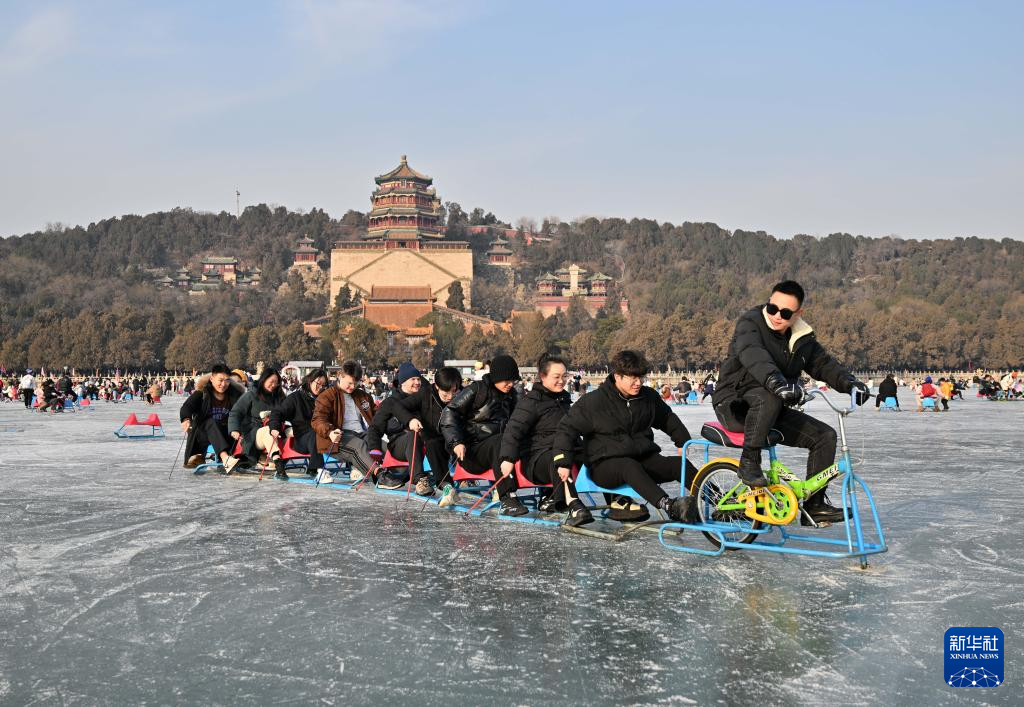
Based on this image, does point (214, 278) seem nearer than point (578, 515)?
No

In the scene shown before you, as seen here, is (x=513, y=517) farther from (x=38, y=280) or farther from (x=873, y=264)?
(x=873, y=264)

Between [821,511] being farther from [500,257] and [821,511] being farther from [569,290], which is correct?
[500,257]

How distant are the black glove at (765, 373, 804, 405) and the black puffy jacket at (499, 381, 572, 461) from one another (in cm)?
187

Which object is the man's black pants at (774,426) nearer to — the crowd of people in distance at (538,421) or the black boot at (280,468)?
the crowd of people in distance at (538,421)

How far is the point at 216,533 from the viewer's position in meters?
6.18

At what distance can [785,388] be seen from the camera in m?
4.66

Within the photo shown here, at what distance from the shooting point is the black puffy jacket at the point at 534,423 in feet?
21.0

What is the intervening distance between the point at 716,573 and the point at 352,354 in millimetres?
80935

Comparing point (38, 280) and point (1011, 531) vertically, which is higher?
point (38, 280)

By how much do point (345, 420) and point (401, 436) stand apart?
95 centimetres

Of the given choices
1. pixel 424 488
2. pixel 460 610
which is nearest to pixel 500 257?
pixel 424 488

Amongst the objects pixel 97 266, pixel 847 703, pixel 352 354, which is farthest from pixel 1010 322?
pixel 97 266

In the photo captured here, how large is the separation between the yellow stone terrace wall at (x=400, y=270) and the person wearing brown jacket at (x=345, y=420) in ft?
337

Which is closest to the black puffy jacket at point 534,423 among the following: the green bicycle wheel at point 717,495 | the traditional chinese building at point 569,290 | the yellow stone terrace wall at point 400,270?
the green bicycle wheel at point 717,495
